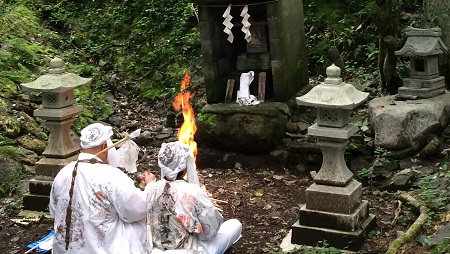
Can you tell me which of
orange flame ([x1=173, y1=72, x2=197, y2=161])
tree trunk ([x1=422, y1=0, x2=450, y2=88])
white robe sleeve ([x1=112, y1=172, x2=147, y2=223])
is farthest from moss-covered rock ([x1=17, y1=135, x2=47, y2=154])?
tree trunk ([x1=422, y1=0, x2=450, y2=88])

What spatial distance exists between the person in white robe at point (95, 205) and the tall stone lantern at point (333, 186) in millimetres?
1975

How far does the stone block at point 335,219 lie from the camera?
22.1 ft

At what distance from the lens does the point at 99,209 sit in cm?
592

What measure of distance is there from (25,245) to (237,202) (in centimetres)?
287

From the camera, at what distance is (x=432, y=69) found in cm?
927

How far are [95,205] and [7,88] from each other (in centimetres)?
661

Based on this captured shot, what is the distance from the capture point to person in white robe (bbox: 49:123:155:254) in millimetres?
5902

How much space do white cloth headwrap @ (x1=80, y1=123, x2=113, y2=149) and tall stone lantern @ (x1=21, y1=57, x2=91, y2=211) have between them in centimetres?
232

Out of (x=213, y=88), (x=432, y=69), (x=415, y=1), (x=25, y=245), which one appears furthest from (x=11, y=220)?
(x=415, y=1)

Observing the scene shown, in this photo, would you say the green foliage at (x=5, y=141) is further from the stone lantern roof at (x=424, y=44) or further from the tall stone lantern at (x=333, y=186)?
the stone lantern roof at (x=424, y=44)

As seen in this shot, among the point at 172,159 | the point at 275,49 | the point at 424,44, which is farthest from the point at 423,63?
the point at 172,159

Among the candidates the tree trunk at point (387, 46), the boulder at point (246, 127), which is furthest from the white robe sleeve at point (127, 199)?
the tree trunk at point (387, 46)

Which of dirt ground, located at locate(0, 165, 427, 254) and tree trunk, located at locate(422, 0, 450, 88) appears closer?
dirt ground, located at locate(0, 165, 427, 254)

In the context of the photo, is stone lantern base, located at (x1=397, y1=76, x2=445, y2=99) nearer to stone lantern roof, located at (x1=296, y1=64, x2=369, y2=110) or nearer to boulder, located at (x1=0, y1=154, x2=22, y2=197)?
stone lantern roof, located at (x1=296, y1=64, x2=369, y2=110)
